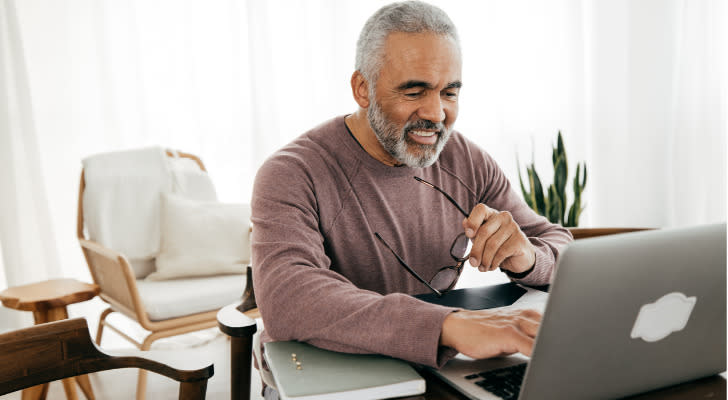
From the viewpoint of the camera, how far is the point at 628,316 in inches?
24.9

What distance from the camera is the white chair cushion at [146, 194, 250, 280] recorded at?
8.95ft

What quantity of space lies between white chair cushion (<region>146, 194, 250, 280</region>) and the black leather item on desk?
68.2 inches

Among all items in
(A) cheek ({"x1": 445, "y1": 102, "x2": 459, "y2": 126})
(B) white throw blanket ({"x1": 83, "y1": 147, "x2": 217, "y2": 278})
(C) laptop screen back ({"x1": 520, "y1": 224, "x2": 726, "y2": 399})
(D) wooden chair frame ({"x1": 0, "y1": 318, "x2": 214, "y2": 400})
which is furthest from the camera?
(B) white throw blanket ({"x1": 83, "y1": 147, "x2": 217, "y2": 278})

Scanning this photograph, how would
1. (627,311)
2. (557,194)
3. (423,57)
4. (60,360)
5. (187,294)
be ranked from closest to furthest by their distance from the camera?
1. (627,311)
2. (60,360)
3. (423,57)
4. (187,294)
5. (557,194)

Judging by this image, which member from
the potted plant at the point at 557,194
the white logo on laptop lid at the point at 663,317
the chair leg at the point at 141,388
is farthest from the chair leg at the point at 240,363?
the potted plant at the point at 557,194

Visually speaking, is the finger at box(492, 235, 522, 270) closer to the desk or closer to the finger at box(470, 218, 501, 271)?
the finger at box(470, 218, 501, 271)

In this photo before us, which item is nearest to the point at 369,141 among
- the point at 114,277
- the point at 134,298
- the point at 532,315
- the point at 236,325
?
the point at 236,325

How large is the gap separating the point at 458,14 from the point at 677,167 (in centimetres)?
177

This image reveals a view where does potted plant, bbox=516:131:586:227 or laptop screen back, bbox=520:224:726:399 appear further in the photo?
potted plant, bbox=516:131:586:227

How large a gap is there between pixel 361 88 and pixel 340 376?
804 mm

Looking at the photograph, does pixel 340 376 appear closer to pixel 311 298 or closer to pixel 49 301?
pixel 311 298

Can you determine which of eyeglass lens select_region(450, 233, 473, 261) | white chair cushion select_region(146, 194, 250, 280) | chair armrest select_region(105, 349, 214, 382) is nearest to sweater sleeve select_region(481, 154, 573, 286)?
eyeglass lens select_region(450, 233, 473, 261)

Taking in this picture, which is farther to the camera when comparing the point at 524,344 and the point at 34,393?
the point at 34,393

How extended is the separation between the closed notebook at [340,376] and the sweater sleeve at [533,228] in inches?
20.4
